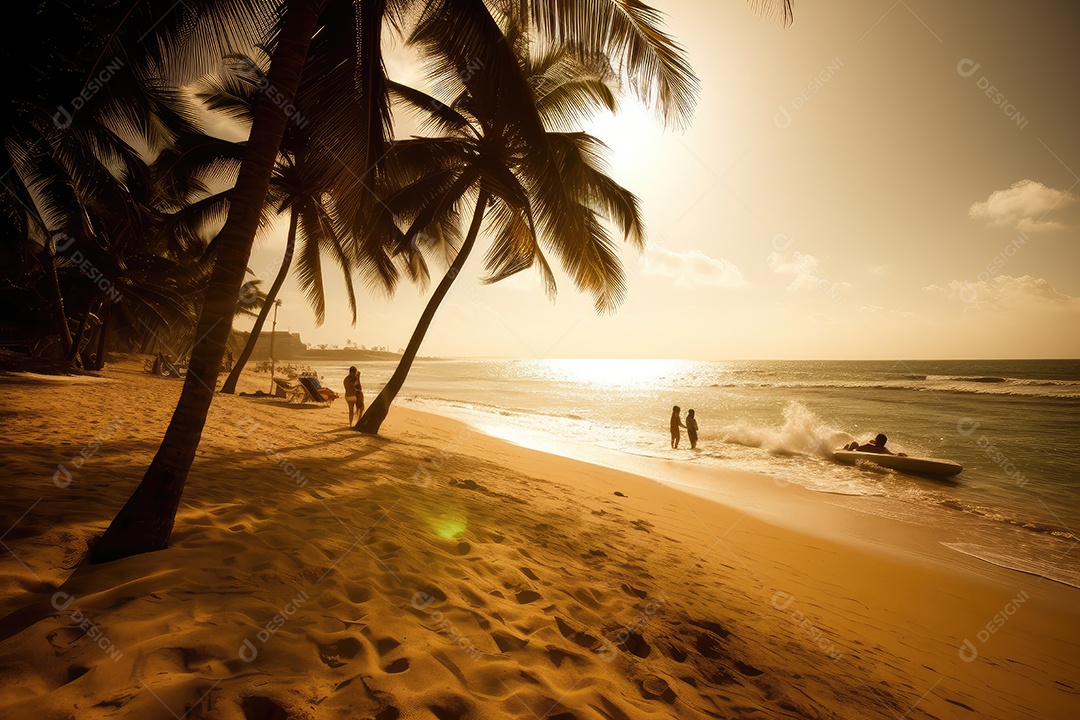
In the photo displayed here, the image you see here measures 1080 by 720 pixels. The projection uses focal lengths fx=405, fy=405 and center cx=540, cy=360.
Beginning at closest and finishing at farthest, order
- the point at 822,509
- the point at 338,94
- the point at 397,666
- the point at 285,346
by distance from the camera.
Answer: the point at 397,666 → the point at 338,94 → the point at 822,509 → the point at 285,346

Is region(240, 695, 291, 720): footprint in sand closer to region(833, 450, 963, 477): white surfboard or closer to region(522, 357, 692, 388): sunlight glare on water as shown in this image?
region(833, 450, 963, 477): white surfboard

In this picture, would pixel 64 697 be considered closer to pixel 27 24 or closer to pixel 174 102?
pixel 27 24

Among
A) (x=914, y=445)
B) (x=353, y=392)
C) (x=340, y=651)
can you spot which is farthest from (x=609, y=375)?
(x=340, y=651)

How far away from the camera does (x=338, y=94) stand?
4281mm

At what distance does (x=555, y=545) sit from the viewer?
4445 millimetres

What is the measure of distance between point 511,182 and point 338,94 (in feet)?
13.8

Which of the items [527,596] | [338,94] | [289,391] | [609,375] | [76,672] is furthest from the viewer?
[609,375]

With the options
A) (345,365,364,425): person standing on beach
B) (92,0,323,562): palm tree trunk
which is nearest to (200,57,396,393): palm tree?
(345,365,364,425): person standing on beach

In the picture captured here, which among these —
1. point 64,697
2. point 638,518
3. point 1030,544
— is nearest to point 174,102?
point 64,697

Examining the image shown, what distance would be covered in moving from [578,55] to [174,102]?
10.1 metres

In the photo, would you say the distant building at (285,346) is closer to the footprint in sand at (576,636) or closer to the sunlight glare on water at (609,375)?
the sunlight glare on water at (609,375)

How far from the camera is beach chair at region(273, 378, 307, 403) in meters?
14.4

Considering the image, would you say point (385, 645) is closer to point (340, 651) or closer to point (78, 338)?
point (340, 651)

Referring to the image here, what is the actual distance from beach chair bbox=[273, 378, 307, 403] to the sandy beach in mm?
8120
